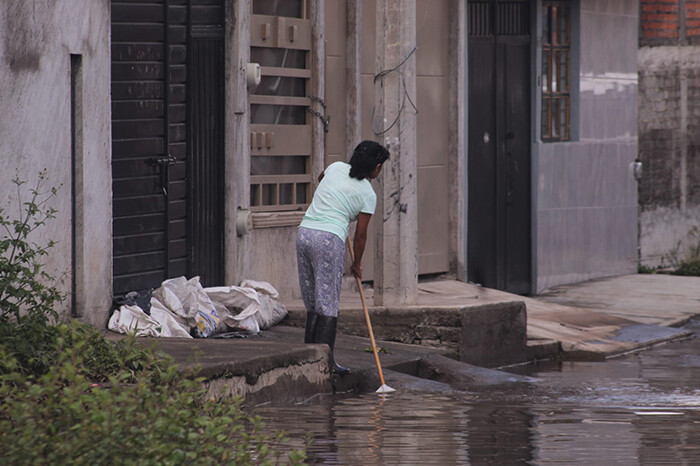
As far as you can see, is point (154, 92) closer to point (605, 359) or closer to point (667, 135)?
point (605, 359)

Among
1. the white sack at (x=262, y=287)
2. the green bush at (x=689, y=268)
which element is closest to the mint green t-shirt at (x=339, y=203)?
the white sack at (x=262, y=287)

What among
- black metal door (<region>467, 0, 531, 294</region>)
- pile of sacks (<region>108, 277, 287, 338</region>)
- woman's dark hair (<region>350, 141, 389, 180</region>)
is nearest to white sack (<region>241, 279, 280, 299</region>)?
pile of sacks (<region>108, 277, 287, 338</region>)

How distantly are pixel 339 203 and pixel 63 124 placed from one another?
1893mm

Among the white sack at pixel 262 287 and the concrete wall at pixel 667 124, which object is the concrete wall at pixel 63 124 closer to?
the white sack at pixel 262 287

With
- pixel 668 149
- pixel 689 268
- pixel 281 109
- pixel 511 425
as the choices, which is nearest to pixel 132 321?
pixel 511 425

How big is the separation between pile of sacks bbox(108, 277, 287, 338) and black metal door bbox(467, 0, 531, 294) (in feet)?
13.6

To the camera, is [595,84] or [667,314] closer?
[667,314]

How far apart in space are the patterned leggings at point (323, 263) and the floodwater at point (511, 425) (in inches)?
24.6

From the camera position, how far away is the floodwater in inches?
263

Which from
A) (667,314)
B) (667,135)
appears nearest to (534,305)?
(667,314)

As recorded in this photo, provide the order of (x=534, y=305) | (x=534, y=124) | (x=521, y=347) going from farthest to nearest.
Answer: (x=534, y=124), (x=534, y=305), (x=521, y=347)

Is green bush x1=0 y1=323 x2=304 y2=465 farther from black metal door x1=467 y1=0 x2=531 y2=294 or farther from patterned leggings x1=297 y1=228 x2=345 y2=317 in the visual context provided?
black metal door x1=467 y1=0 x2=531 y2=294

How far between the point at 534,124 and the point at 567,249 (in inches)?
63.4

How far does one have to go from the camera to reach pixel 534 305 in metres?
13.2
